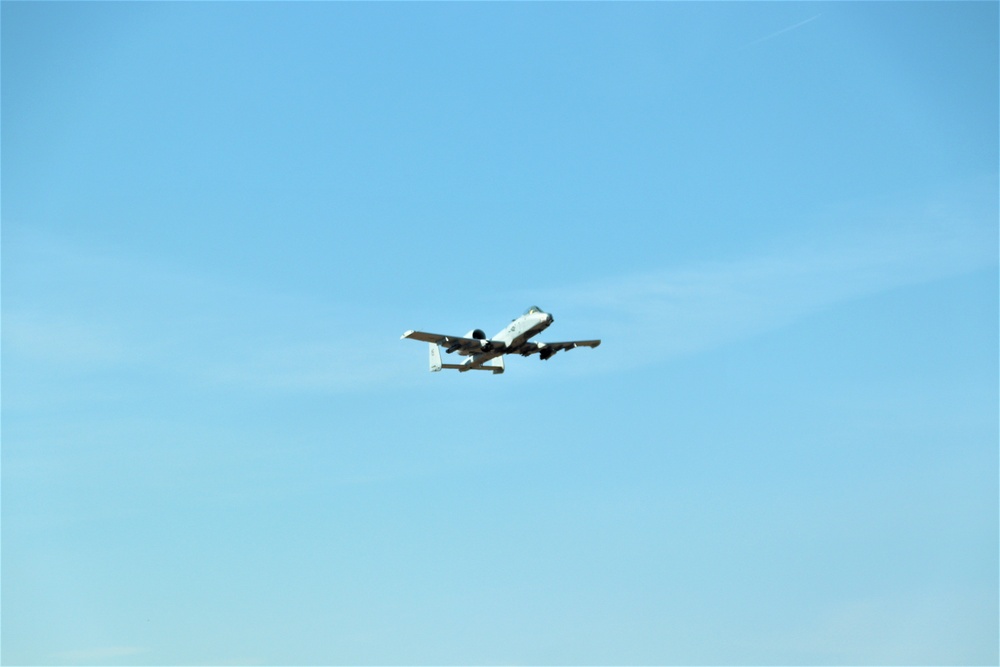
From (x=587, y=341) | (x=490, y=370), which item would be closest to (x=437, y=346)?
(x=490, y=370)

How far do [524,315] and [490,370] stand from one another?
12.1 m

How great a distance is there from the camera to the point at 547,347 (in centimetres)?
13875

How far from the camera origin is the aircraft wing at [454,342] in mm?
132000

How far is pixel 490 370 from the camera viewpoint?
142875mm

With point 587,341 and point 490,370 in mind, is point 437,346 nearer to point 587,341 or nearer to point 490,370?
point 490,370

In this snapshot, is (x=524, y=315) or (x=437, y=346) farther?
(x=437, y=346)

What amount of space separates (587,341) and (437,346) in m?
17.0

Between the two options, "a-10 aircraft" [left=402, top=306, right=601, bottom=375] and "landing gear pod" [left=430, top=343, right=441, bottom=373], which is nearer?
"a-10 aircraft" [left=402, top=306, right=601, bottom=375]

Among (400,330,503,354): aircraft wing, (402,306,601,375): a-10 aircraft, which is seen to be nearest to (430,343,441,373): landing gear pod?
(402,306,601,375): a-10 aircraft

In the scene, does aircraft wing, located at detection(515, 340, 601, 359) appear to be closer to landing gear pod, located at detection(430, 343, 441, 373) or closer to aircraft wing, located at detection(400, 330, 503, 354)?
aircraft wing, located at detection(400, 330, 503, 354)

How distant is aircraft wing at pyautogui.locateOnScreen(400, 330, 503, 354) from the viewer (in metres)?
132

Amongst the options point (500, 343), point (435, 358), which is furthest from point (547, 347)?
point (435, 358)

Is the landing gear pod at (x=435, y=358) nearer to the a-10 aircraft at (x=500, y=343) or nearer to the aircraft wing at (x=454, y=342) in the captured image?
the a-10 aircraft at (x=500, y=343)

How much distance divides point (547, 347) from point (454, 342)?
10.3 metres
